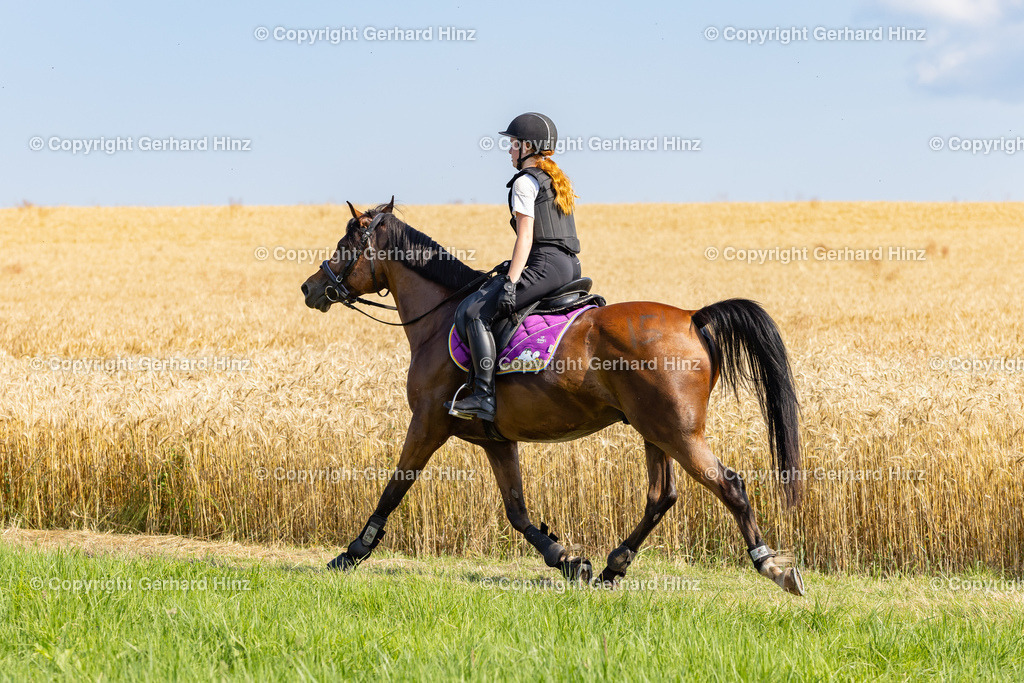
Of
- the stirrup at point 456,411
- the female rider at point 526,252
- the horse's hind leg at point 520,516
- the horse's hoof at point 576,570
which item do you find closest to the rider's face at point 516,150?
the female rider at point 526,252

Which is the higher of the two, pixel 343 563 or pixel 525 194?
pixel 525 194

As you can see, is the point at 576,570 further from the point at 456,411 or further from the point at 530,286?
the point at 530,286

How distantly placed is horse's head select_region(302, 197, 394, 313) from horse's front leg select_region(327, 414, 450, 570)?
1.30 metres

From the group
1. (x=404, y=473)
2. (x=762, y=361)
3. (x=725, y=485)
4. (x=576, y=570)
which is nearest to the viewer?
(x=725, y=485)

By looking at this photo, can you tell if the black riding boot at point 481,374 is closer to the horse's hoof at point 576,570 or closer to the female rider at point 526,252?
the female rider at point 526,252

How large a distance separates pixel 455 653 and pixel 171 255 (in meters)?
39.6

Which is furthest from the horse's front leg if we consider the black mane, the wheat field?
the wheat field

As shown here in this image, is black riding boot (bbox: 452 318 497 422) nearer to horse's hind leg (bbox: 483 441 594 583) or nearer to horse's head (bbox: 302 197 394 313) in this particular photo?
horse's hind leg (bbox: 483 441 594 583)

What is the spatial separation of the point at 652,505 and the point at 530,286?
1795 mm

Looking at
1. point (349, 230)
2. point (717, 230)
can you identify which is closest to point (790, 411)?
point (349, 230)

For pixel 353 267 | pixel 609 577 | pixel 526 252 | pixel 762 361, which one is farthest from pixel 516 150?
pixel 609 577

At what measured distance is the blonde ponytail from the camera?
6.52 m

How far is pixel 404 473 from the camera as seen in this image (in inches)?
272

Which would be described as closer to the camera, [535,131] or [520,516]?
[535,131]
